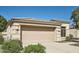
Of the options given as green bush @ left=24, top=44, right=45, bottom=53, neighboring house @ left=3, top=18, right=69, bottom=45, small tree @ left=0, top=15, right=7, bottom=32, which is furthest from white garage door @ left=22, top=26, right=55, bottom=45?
small tree @ left=0, top=15, right=7, bottom=32

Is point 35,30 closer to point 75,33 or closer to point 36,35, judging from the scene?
point 36,35

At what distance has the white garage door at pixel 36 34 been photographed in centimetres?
749

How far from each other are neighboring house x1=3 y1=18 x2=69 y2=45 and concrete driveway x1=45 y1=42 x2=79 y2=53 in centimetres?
21

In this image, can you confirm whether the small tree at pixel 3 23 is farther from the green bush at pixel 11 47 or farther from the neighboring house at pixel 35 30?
the green bush at pixel 11 47

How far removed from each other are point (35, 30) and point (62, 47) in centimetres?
118

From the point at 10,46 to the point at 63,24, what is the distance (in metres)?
2.07

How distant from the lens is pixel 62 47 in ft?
24.6

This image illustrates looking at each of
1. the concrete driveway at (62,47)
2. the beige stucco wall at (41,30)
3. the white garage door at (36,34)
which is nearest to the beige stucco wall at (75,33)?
the beige stucco wall at (41,30)

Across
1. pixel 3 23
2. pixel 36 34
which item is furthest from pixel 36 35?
pixel 3 23

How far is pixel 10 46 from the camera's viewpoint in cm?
731
